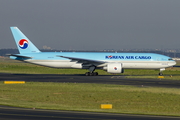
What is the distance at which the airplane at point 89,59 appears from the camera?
5222cm

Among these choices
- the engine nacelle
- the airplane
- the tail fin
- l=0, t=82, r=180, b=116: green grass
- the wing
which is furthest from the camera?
the tail fin

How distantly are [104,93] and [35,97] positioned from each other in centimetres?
593

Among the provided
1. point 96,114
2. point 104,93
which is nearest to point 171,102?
point 104,93

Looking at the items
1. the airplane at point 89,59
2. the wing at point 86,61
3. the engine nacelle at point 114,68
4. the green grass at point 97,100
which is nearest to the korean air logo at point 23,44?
the airplane at point 89,59

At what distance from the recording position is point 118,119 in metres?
15.7

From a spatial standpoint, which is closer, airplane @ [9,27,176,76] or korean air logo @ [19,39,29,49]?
airplane @ [9,27,176,76]

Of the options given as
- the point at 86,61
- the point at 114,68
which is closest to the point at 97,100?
the point at 114,68

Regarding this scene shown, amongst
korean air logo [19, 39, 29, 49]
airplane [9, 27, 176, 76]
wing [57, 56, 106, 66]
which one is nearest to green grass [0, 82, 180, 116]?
wing [57, 56, 106, 66]

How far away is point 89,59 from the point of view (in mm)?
53344

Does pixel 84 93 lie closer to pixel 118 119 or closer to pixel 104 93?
pixel 104 93

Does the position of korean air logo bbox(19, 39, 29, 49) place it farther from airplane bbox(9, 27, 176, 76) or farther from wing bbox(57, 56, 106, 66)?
wing bbox(57, 56, 106, 66)

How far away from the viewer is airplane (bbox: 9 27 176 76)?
52.2 metres

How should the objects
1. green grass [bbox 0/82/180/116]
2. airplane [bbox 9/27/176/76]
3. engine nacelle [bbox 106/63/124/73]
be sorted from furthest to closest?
airplane [bbox 9/27/176/76], engine nacelle [bbox 106/63/124/73], green grass [bbox 0/82/180/116]

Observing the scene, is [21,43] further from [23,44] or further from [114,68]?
[114,68]
